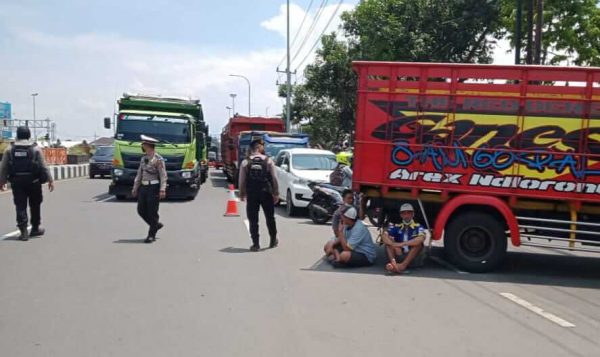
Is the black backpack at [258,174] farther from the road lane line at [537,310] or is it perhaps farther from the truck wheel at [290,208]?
the truck wheel at [290,208]

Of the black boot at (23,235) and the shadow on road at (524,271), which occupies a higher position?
the black boot at (23,235)

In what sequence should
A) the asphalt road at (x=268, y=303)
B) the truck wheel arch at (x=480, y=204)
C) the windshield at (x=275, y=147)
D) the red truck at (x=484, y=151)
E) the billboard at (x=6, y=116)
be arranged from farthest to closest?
the billboard at (x=6, y=116) → the windshield at (x=275, y=147) → the truck wheel arch at (x=480, y=204) → the red truck at (x=484, y=151) → the asphalt road at (x=268, y=303)

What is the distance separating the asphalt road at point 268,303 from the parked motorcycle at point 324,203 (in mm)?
2973

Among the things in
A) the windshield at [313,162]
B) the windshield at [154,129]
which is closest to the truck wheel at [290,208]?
the windshield at [313,162]

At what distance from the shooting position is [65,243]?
10469 millimetres

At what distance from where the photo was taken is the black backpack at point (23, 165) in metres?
10.6

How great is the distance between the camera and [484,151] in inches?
345

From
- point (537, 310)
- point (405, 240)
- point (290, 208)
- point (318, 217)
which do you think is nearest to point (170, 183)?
point (290, 208)

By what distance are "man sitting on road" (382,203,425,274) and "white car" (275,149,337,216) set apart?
260 inches

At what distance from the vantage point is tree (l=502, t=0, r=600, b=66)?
22.2m

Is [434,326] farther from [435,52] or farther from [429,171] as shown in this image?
[435,52]

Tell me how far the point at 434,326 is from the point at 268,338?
1640 millimetres

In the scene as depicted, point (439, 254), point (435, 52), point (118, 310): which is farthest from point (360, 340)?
point (435, 52)

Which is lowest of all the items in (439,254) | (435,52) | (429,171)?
(439,254)
